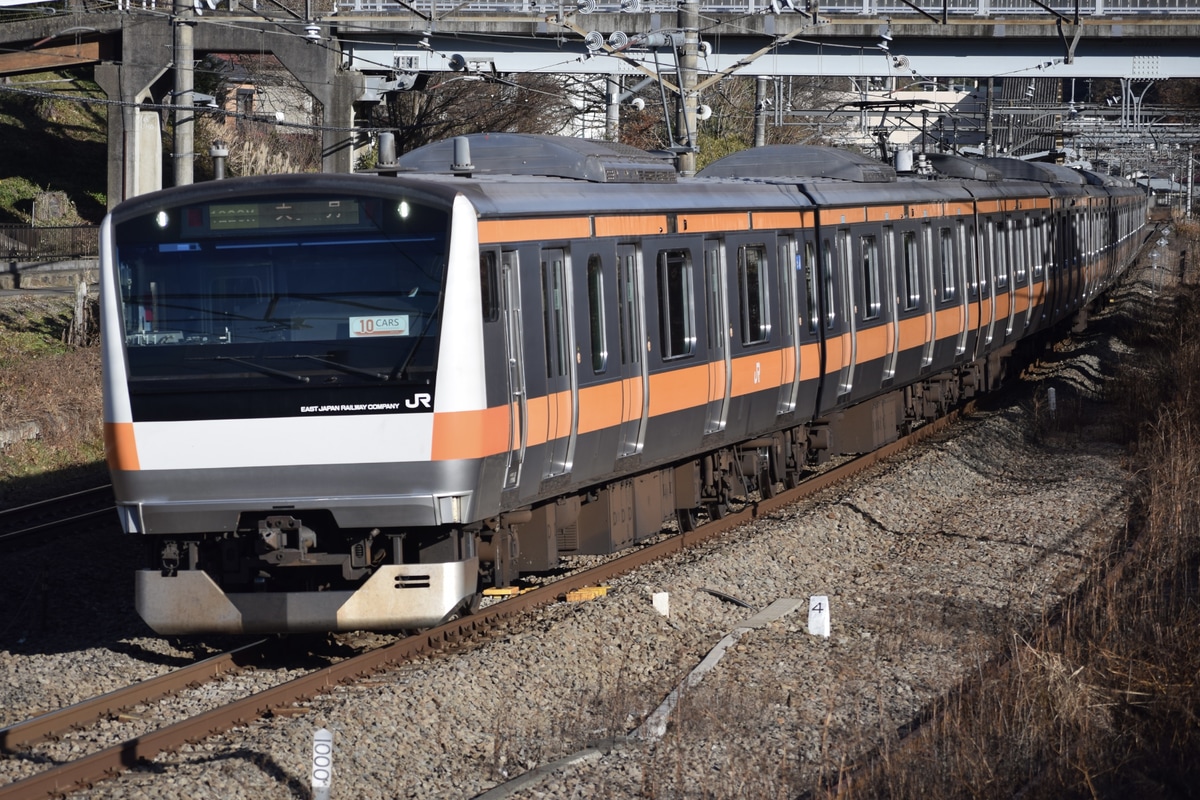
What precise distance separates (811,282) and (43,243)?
930 inches

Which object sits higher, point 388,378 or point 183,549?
point 388,378

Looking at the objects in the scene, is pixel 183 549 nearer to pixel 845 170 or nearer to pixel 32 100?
pixel 845 170

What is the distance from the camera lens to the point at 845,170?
16922mm

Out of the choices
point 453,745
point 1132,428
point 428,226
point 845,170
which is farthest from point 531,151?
point 1132,428

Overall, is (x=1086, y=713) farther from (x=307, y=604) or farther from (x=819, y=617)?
(x=307, y=604)

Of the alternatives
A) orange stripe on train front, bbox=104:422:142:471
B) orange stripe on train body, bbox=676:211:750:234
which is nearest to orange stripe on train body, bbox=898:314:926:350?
orange stripe on train body, bbox=676:211:750:234

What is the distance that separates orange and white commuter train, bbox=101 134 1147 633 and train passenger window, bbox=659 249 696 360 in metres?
0.03

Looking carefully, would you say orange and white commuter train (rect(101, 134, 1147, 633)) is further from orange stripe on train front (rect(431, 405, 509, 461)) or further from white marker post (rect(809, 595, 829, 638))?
white marker post (rect(809, 595, 829, 638))

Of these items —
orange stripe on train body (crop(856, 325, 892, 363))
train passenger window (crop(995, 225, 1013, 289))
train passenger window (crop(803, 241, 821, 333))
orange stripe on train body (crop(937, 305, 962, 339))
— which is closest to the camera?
train passenger window (crop(803, 241, 821, 333))

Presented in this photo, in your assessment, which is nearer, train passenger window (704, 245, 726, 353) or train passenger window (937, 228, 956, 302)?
train passenger window (704, 245, 726, 353)

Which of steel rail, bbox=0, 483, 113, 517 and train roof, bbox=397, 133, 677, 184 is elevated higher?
train roof, bbox=397, 133, 677, 184

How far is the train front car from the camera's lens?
836 cm

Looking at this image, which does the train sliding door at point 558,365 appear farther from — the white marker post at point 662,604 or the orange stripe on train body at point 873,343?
the orange stripe on train body at point 873,343

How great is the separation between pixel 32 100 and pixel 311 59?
22809 mm
